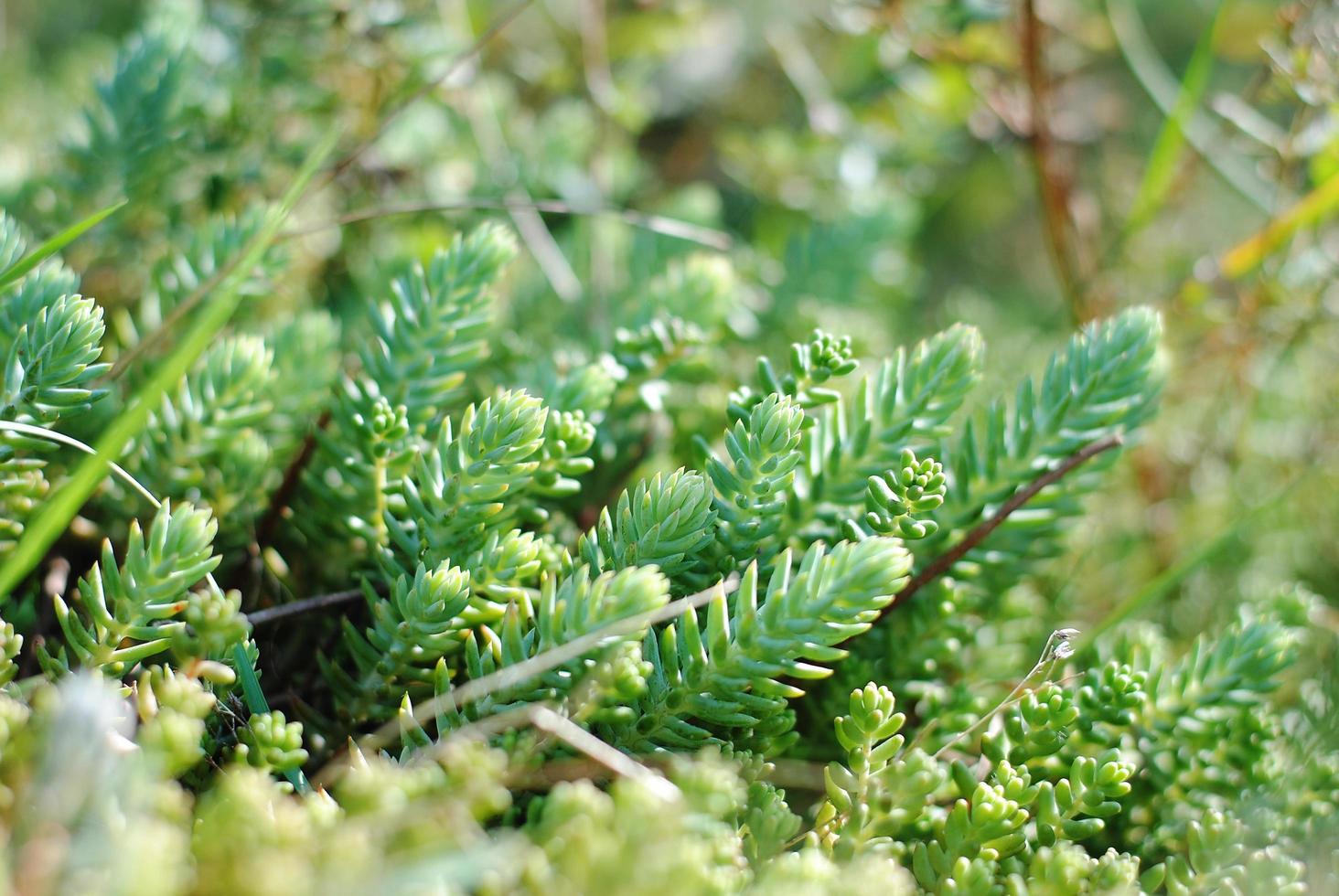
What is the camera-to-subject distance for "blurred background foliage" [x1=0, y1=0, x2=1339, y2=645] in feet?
2.87

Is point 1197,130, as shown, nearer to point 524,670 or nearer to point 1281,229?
point 1281,229

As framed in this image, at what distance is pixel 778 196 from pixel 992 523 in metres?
0.77

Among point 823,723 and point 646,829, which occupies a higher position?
point 646,829

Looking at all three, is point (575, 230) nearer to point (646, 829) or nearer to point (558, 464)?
point (558, 464)

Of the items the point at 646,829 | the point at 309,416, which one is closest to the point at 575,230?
the point at 309,416

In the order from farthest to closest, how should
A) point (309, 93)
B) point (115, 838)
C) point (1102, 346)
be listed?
point (309, 93)
point (1102, 346)
point (115, 838)

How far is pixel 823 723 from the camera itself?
2.11 ft

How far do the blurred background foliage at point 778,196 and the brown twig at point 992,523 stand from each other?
9cm

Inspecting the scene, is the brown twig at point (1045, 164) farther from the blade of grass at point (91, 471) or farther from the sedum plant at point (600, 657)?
the blade of grass at point (91, 471)

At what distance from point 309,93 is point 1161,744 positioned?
92 cm

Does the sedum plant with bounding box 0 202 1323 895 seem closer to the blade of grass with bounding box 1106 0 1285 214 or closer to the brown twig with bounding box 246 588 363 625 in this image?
the brown twig with bounding box 246 588 363 625

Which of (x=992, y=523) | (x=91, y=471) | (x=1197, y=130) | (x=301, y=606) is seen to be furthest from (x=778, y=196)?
(x=91, y=471)

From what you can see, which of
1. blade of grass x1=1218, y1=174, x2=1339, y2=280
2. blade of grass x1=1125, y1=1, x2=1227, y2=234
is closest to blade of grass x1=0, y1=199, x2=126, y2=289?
blade of grass x1=1125, y1=1, x2=1227, y2=234

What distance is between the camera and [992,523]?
25.0 inches
